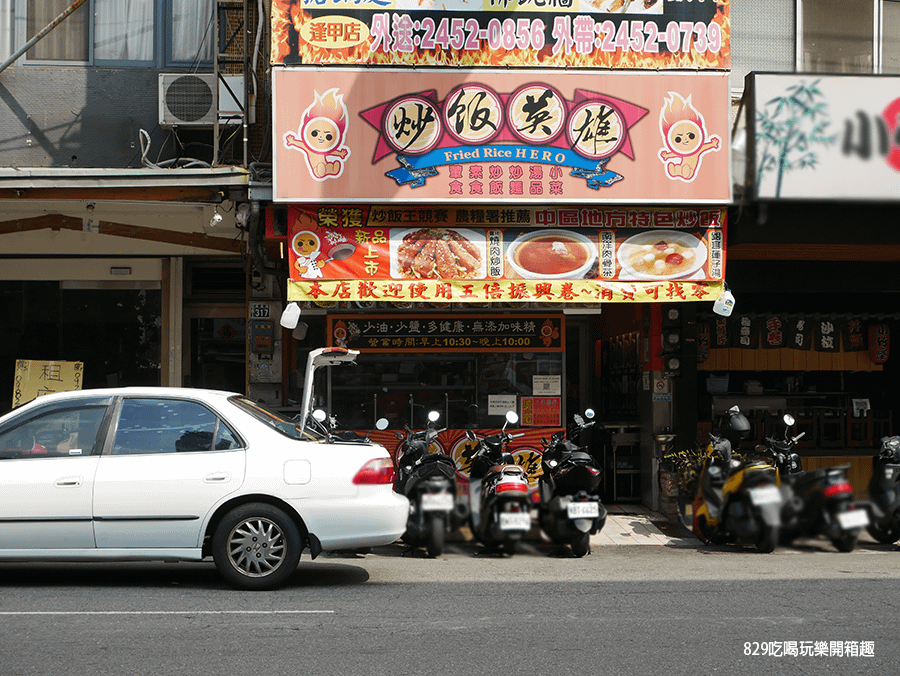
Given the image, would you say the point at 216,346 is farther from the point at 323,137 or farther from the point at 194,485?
the point at 194,485

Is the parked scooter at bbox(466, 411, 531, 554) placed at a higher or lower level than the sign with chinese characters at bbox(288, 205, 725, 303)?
lower

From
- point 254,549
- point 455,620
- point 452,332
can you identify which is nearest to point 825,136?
point 254,549

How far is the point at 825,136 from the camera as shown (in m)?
1.21

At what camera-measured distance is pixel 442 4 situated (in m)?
7.34

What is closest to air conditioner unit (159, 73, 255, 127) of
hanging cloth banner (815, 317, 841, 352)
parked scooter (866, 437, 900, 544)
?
hanging cloth banner (815, 317, 841, 352)

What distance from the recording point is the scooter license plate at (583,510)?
1.60 m

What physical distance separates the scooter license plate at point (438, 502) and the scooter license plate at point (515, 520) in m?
0.10

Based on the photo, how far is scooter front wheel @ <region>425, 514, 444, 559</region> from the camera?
162 centimetres

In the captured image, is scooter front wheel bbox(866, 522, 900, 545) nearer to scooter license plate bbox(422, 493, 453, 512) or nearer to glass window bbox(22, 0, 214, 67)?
scooter license plate bbox(422, 493, 453, 512)

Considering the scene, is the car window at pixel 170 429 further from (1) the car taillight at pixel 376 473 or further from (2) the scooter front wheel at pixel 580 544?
(2) the scooter front wheel at pixel 580 544

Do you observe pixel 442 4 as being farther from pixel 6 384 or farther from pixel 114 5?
pixel 6 384

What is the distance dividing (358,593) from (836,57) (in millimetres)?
6945

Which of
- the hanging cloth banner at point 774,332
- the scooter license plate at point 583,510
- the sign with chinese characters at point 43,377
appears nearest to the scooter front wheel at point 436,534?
the scooter license plate at point 583,510

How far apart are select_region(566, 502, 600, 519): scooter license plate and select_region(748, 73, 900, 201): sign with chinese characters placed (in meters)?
0.65
